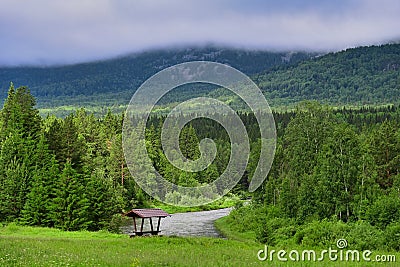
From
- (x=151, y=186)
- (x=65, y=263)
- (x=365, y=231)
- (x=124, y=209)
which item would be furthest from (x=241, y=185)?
(x=65, y=263)

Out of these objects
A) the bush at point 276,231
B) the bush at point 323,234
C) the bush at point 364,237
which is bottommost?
the bush at point 276,231

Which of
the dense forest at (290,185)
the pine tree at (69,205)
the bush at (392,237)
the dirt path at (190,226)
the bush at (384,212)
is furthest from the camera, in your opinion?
the dirt path at (190,226)

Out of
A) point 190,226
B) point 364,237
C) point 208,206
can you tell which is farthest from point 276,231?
point 208,206

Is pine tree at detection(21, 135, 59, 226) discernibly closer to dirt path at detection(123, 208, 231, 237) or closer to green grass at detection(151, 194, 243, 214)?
dirt path at detection(123, 208, 231, 237)

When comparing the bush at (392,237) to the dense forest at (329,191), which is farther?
the dense forest at (329,191)

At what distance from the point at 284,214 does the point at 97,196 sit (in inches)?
944

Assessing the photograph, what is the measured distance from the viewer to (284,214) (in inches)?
2645

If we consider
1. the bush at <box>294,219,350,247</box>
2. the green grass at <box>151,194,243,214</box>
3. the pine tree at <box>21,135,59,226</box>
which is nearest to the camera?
the bush at <box>294,219,350,247</box>

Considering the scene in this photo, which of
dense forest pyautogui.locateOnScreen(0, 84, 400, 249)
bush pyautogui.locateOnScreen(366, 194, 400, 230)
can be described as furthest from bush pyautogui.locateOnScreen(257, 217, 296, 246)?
bush pyautogui.locateOnScreen(366, 194, 400, 230)

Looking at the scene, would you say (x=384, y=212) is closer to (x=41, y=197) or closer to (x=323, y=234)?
(x=323, y=234)

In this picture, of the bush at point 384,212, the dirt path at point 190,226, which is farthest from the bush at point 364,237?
the dirt path at point 190,226

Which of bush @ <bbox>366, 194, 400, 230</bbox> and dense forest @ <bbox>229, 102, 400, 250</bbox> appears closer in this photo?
dense forest @ <bbox>229, 102, 400, 250</bbox>

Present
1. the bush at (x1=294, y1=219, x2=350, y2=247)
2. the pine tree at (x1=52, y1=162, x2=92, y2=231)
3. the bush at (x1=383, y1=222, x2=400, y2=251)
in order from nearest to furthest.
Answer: the bush at (x1=383, y1=222, x2=400, y2=251)
the bush at (x1=294, y1=219, x2=350, y2=247)
the pine tree at (x1=52, y1=162, x2=92, y2=231)

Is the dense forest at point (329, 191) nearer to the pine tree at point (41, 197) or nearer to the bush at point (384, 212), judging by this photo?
the bush at point (384, 212)
